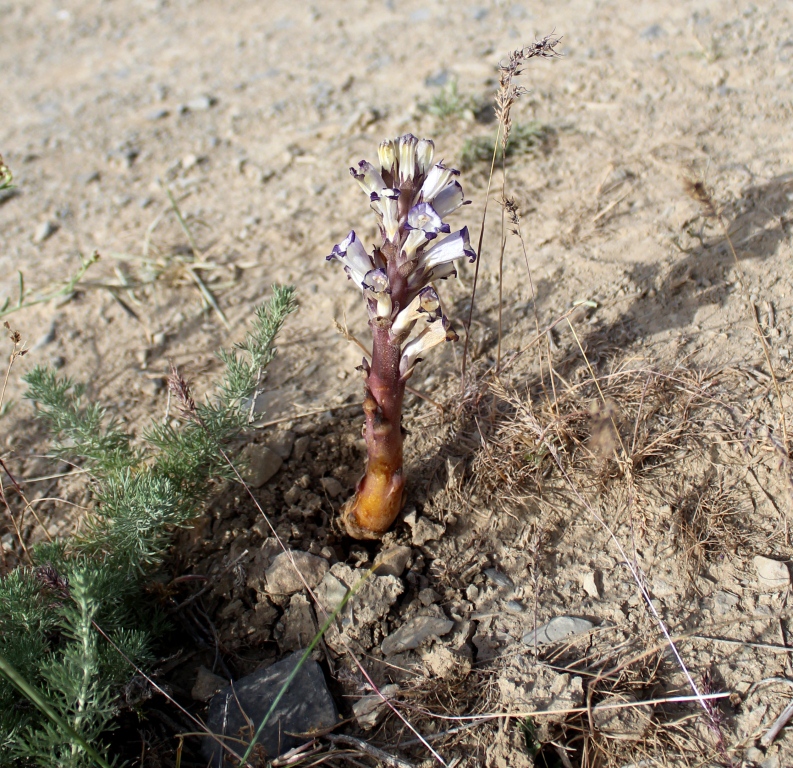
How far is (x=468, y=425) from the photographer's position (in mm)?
3076

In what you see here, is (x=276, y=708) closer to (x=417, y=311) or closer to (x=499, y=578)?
(x=499, y=578)

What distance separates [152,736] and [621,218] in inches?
124

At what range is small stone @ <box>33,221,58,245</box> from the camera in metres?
4.57

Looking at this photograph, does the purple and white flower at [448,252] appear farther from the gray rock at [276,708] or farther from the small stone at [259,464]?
the gray rock at [276,708]

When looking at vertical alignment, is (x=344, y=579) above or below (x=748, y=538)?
above

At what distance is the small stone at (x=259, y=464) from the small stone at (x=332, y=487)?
0.23 metres

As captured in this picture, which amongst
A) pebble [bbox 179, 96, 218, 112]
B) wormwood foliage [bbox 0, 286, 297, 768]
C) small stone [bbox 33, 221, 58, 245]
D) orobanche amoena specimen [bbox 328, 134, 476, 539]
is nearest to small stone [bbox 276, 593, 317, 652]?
wormwood foliage [bbox 0, 286, 297, 768]

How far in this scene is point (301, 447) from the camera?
322cm

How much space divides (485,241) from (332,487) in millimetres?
1603

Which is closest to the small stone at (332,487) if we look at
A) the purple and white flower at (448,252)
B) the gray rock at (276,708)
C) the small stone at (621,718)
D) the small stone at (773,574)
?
the gray rock at (276,708)

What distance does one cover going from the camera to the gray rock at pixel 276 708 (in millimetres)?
2432

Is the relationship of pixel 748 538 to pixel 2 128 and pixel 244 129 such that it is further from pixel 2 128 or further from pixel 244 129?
pixel 2 128

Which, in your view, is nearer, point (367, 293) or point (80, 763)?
point (80, 763)

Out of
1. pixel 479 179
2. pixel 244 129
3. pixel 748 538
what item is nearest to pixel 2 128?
pixel 244 129
